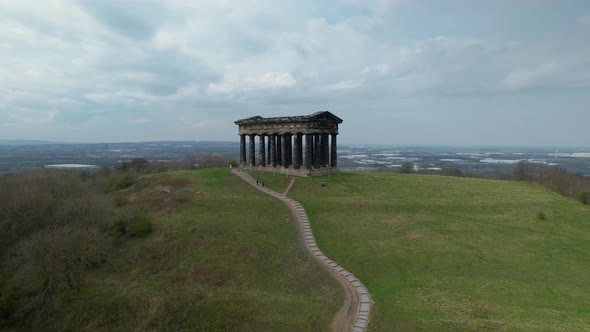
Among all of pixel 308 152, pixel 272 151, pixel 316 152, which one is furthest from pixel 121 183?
pixel 316 152

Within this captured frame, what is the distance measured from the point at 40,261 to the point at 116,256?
6.22m

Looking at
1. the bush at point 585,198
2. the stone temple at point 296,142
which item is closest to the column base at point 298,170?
the stone temple at point 296,142

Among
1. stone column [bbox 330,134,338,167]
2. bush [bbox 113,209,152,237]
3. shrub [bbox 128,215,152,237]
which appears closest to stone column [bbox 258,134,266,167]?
stone column [bbox 330,134,338,167]

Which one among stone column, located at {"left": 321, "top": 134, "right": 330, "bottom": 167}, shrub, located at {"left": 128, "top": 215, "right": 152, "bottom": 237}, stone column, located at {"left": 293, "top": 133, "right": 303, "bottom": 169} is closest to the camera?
shrub, located at {"left": 128, "top": 215, "right": 152, "bottom": 237}

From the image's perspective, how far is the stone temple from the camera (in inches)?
1833

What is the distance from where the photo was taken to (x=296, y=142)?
47.4m

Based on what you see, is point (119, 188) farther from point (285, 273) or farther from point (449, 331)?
point (449, 331)

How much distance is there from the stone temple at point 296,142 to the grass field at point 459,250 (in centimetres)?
548

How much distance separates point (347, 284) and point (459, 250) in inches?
386

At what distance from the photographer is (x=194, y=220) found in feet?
108

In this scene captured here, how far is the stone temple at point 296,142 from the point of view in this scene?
153 feet

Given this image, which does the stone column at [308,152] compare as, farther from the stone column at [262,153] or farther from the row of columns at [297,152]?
the stone column at [262,153]

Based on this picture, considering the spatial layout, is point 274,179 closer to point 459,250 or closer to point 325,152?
point 325,152

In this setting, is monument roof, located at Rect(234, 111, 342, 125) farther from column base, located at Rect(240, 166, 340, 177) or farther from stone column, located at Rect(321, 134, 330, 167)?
column base, located at Rect(240, 166, 340, 177)
